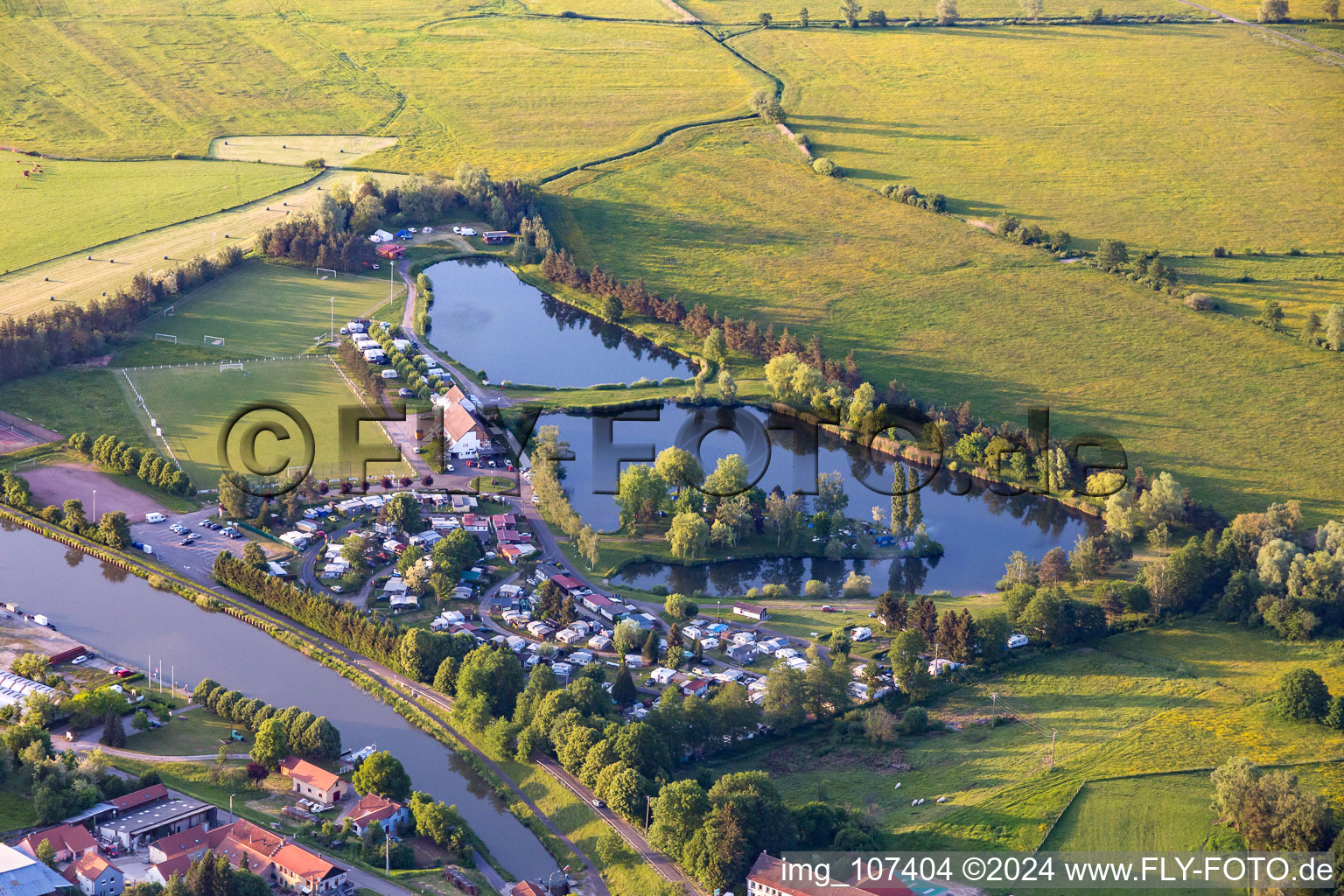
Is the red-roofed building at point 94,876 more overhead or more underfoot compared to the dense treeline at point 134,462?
more underfoot

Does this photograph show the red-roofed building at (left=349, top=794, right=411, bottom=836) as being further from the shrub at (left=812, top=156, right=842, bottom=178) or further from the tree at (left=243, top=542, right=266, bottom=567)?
the shrub at (left=812, top=156, right=842, bottom=178)

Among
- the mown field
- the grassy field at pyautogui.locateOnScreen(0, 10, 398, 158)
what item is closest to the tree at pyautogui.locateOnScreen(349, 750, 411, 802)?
the mown field

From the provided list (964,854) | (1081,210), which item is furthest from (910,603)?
(1081,210)

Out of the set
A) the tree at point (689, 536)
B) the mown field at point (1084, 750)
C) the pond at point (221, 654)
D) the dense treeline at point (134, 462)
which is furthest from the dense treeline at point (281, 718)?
the tree at point (689, 536)

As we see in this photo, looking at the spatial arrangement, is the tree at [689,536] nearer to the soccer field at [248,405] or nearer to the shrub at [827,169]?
the soccer field at [248,405]

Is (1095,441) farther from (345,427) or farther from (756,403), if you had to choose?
(345,427)

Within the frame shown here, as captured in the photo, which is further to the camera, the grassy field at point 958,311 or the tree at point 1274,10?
the tree at point 1274,10
